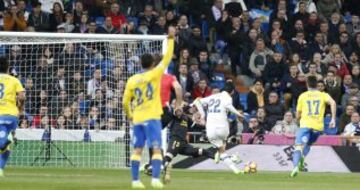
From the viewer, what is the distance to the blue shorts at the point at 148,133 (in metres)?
16.8

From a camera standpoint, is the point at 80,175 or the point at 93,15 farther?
the point at 93,15

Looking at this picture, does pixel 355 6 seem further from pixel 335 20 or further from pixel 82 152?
pixel 82 152

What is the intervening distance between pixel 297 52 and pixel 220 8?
2.65 meters

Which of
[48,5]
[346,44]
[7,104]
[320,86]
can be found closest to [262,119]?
[320,86]

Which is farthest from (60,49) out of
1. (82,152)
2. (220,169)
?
(220,169)

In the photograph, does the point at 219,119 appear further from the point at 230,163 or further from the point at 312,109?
the point at 312,109

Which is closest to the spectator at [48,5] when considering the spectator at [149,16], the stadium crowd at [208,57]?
the stadium crowd at [208,57]

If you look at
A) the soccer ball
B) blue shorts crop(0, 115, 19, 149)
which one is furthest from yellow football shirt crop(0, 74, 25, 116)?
the soccer ball

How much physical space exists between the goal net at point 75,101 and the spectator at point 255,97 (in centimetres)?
350

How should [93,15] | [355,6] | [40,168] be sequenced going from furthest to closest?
[355,6]
[93,15]
[40,168]

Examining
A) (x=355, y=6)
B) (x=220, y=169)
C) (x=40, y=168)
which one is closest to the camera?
(x=40, y=168)

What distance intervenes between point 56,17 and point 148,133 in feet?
48.6

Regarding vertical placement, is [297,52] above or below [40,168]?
above

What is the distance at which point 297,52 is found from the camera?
32.4m
